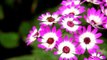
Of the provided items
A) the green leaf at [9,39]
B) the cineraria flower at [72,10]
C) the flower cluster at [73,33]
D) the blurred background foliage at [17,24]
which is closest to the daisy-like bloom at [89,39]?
the flower cluster at [73,33]

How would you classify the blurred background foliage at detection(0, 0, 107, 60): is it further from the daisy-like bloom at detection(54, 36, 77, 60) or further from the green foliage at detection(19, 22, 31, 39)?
the daisy-like bloom at detection(54, 36, 77, 60)

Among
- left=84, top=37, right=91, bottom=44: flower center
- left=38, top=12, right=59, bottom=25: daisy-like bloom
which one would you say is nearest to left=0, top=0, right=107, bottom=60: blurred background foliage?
left=38, top=12, right=59, bottom=25: daisy-like bloom

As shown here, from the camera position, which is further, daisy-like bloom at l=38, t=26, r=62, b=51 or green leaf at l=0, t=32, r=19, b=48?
green leaf at l=0, t=32, r=19, b=48

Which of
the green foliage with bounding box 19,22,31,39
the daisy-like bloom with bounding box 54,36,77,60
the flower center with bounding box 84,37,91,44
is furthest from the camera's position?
the green foliage with bounding box 19,22,31,39

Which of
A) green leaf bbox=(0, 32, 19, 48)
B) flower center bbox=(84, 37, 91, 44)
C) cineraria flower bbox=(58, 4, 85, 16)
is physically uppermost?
green leaf bbox=(0, 32, 19, 48)

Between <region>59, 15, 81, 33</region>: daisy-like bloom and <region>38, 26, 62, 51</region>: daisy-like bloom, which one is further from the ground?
<region>59, 15, 81, 33</region>: daisy-like bloom

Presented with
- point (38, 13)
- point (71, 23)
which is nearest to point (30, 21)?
point (38, 13)

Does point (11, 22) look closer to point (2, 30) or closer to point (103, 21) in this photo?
point (2, 30)

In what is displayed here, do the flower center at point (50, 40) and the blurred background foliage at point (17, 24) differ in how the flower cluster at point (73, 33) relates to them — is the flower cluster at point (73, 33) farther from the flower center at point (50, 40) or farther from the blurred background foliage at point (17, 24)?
the blurred background foliage at point (17, 24)

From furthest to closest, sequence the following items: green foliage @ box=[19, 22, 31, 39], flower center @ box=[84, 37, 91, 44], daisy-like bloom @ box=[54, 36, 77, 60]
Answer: green foliage @ box=[19, 22, 31, 39], flower center @ box=[84, 37, 91, 44], daisy-like bloom @ box=[54, 36, 77, 60]
